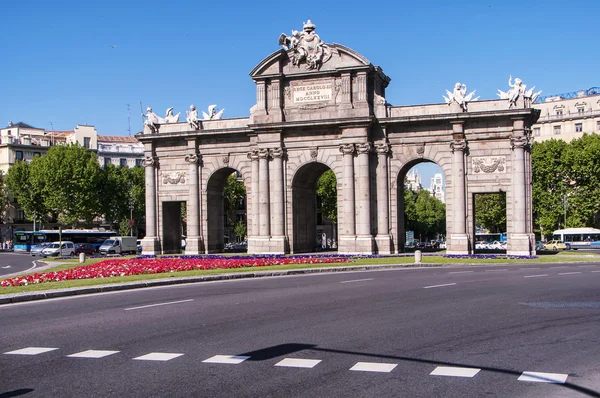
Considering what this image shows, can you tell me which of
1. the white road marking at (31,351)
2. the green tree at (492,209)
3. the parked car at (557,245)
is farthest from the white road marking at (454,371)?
the green tree at (492,209)

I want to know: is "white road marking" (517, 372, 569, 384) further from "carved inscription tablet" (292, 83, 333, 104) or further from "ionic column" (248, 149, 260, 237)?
"ionic column" (248, 149, 260, 237)

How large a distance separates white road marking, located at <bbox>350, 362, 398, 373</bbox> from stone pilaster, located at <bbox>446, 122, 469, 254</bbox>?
4100cm

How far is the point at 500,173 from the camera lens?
51062 mm

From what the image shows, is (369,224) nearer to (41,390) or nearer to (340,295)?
(340,295)

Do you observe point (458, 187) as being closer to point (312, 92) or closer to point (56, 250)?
point (312, 92)

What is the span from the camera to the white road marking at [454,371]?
1027 cm

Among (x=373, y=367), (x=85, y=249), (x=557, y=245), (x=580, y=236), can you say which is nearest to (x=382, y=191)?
(x=557, y=245)

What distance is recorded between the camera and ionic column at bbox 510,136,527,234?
49.8 meters

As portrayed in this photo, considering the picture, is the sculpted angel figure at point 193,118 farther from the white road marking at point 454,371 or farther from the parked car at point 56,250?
the white road marking at point 454,371

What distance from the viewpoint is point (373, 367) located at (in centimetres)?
1082

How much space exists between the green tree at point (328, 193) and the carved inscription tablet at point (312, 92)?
41510 millimetres

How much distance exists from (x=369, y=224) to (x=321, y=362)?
41606 millimetres

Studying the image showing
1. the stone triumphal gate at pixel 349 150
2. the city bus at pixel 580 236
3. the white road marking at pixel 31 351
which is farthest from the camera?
the city bus at pixel 580 236

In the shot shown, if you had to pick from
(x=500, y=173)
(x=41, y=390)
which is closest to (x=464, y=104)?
(x=500, y=173)
